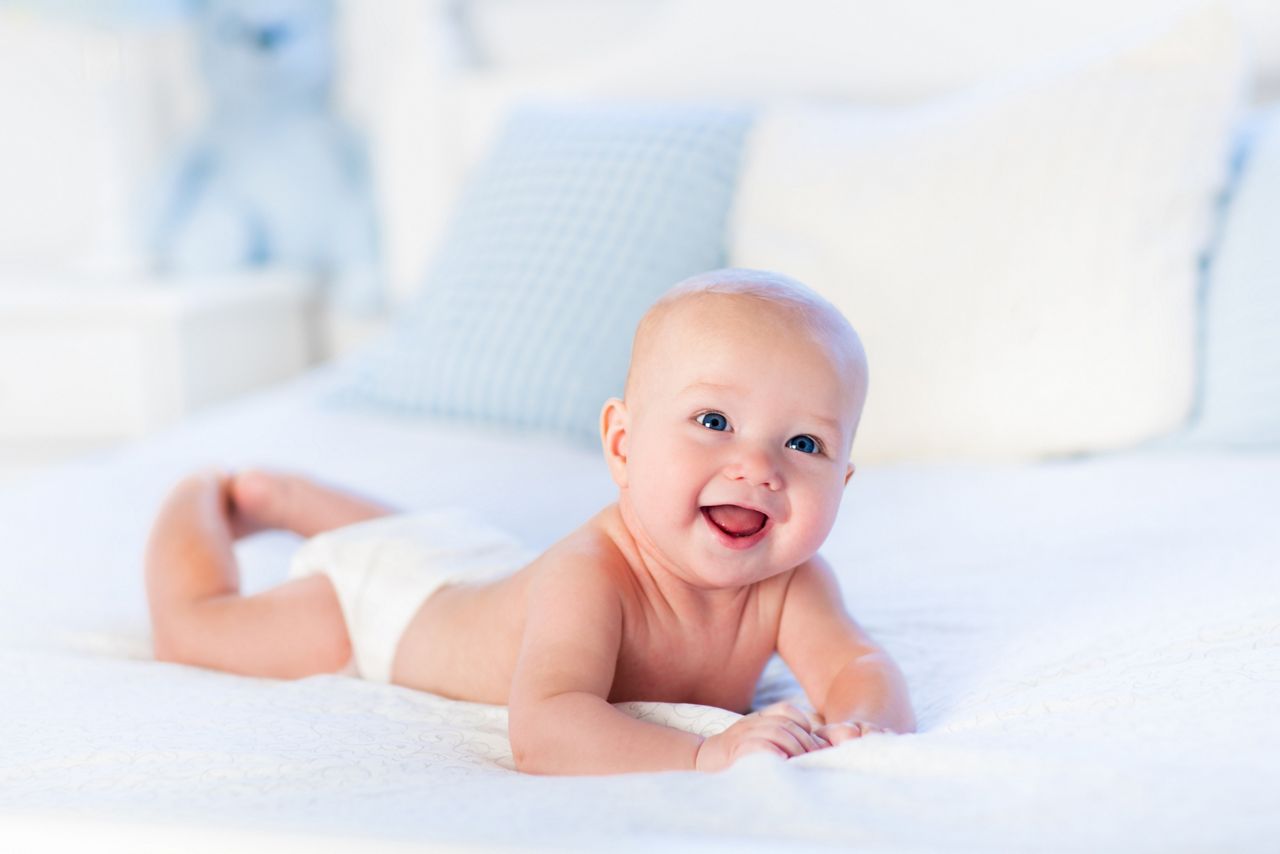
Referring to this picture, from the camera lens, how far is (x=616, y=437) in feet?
2.70

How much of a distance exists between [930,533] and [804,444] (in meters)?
0.43

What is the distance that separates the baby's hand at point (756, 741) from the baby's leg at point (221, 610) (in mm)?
386

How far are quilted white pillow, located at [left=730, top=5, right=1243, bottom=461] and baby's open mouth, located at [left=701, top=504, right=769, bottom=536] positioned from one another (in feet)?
2.08

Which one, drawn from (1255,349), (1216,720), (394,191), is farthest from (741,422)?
(394,191)

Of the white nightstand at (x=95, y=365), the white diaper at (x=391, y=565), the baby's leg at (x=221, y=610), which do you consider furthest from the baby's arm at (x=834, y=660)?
the white nightstand at (x=95, y=365)

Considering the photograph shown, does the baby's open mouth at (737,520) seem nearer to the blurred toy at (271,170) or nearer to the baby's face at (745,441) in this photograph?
the baby's face at (745,441)

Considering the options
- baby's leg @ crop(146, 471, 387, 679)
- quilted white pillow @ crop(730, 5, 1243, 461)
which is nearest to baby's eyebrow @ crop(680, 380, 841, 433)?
baby's leg @ crop(146, 471, 387, 679)

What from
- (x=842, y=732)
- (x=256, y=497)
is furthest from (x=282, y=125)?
(x=842, y=732)

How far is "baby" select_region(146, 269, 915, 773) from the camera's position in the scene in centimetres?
72

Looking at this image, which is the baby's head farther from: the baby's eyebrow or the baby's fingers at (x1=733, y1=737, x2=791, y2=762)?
the baby's fingers at (x1=733, y1=737, x2=791, y2=762)

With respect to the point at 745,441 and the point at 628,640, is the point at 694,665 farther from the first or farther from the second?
the point at 745,441

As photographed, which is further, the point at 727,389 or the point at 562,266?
the point at 562,266

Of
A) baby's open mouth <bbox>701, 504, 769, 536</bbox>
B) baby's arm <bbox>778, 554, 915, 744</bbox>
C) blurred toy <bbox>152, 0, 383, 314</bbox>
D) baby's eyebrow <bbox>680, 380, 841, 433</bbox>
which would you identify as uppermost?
blurred toy <bbox>152, 0, 383, 314</bbox>

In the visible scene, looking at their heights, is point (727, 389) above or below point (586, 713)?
above
